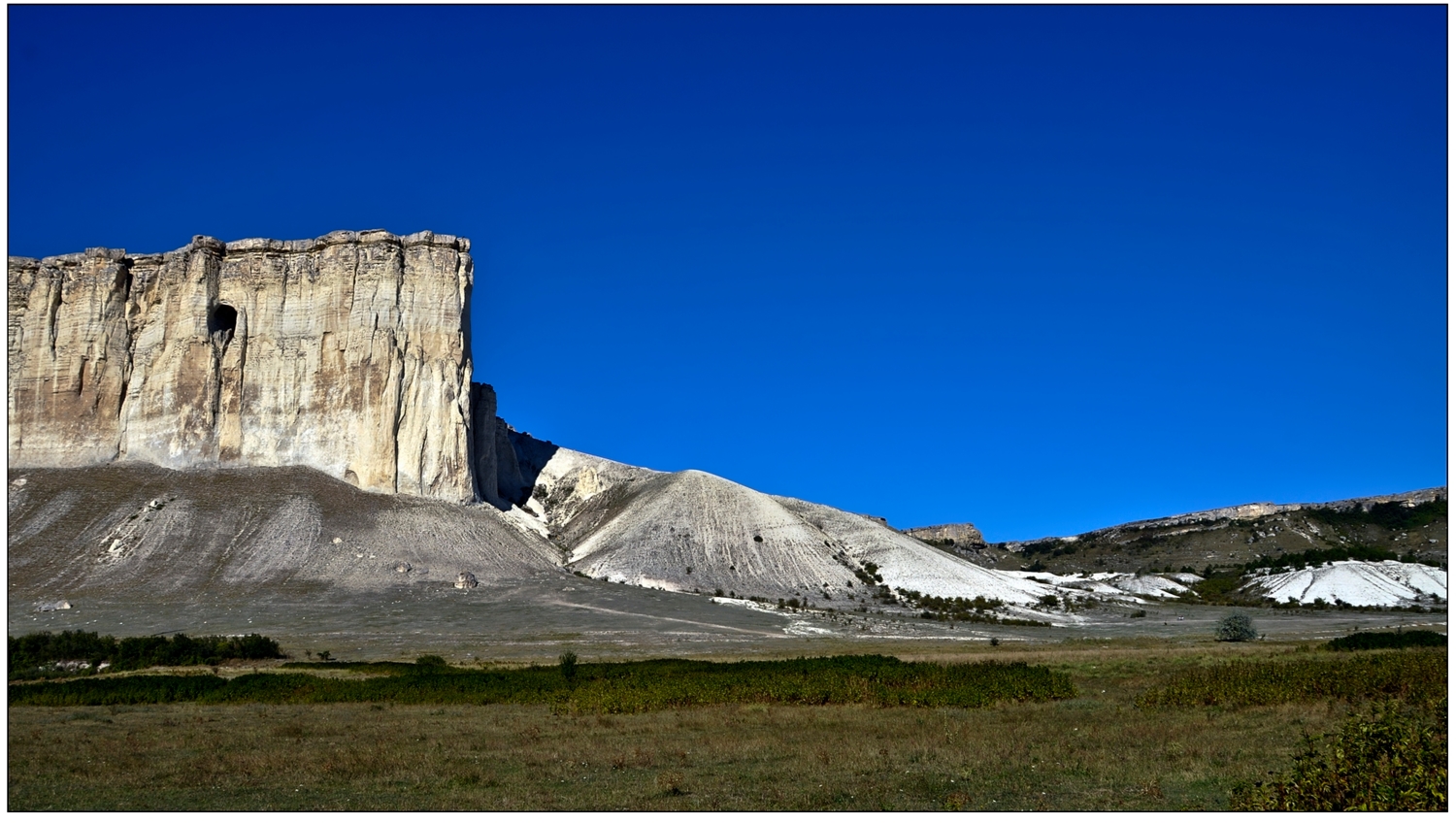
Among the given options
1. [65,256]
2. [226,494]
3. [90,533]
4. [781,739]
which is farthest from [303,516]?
[781,739]

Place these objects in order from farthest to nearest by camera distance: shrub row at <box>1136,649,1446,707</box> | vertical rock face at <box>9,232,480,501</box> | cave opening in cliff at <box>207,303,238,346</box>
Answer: cave opening in cliff at <box>207,303,238,346</box>
vertical rock face at <box>9,232,480,501</box>
shrub row at <box>1136,649,1446,707</box>

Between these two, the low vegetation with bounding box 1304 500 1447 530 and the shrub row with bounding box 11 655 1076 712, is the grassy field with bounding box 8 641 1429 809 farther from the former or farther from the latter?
the low vegetation with bounding box 1304 500 1447 530

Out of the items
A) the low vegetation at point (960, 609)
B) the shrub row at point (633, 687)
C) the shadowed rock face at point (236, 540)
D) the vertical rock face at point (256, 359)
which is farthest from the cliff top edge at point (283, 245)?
the shrub row at point (633, 687)

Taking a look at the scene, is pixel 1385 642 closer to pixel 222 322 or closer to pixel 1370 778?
pixel 1370 778

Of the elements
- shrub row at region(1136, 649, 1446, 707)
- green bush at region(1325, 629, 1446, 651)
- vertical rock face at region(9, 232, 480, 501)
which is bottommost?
shrub row at region(1136, 649, 1446, 707)

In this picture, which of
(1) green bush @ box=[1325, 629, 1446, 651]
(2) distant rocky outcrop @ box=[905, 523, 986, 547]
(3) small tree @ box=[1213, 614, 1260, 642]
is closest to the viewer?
(1) green bush @ box=[1325, 629, 1446, 651]

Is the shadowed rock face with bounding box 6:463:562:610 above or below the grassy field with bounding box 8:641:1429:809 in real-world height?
above

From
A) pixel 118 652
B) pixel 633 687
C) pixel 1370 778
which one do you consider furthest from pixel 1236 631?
pixel 118 652

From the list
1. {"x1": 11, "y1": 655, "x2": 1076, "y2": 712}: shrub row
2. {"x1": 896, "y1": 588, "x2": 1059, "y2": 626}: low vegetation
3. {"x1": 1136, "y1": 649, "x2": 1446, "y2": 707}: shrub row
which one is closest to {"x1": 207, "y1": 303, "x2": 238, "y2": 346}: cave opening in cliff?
{"x1": 896, "y1": 588, "x2": 1059, "y2": 626}: low vegetation
